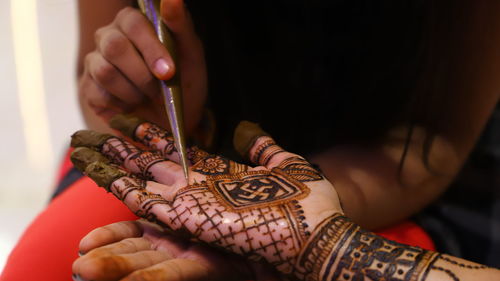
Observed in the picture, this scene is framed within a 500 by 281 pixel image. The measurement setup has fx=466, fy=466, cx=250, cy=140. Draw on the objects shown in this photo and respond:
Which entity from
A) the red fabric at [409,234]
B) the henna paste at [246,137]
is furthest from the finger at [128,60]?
the red fabric at [409,234]

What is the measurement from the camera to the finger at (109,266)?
36 cm

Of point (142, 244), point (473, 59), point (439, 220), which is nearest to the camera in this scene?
point (142, 244)

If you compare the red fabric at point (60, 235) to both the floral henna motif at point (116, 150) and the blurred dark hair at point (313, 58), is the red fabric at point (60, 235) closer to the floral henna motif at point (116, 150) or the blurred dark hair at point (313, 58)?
the floral henna motif at point (116, 150)

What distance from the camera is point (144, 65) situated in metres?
0.51

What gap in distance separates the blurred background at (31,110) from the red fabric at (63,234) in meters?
0.17

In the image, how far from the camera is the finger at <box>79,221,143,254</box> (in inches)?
15.6

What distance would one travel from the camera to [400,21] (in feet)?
1.78

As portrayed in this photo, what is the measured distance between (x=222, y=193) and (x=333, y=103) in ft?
0.66

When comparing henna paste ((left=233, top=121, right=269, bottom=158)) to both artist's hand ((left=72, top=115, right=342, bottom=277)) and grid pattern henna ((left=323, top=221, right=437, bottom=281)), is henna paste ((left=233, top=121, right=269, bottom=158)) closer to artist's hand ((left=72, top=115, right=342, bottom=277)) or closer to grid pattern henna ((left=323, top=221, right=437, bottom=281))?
artist's hand ((left=72, top=115, right=342, bottom=277))

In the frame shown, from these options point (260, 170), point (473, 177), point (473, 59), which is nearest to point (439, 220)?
point (473, 177)

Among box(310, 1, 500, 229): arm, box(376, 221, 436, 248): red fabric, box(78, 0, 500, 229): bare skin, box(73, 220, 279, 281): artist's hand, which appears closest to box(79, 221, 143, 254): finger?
box(73, 220, 279, 281): artist's hand

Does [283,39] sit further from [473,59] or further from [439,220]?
[439,220]

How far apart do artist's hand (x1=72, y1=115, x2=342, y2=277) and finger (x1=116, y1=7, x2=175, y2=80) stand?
0.06 m

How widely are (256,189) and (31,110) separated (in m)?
0.57
